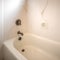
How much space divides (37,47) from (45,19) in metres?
0.73

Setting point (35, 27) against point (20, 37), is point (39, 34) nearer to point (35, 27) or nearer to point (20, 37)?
point (35, 27)

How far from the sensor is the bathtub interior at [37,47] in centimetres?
201

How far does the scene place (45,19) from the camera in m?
2.01

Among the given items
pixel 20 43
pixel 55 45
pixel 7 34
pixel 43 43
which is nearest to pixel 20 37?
pixel 20 43

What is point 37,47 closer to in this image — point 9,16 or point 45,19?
point 45,19

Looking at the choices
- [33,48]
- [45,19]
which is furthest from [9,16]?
[33,48]

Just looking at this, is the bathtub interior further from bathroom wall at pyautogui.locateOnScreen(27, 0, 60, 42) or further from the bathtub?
bathroom wall at pyautogui.locateOnScreen(27, 0, 60, 42)

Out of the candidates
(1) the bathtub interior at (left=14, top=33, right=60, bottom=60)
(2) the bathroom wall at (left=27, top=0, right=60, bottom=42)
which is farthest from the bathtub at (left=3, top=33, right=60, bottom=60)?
(2) the bathroom wall at (left=27, top=0, right=60, bottom=42)

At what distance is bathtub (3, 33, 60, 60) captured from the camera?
6.30 ft

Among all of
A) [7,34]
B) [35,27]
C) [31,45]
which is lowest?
[31,45]

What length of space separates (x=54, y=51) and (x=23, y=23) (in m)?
0.97

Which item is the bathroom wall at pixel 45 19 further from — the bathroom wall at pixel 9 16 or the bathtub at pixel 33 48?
the bathroom wall at pixel 9 16

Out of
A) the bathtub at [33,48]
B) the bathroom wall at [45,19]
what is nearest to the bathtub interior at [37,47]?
the bathtub at [33,48]

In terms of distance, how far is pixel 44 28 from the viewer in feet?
6.79
